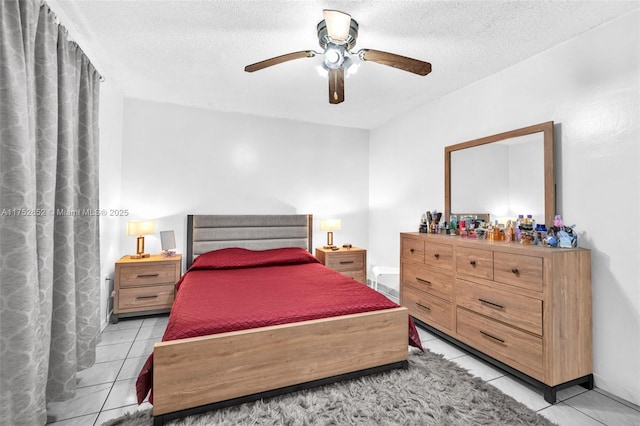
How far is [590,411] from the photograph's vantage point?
179 centimetres

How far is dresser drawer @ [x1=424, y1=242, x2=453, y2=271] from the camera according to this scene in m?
2.65

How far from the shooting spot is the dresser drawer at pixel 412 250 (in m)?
2.99

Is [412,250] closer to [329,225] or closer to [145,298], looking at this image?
[329,225]

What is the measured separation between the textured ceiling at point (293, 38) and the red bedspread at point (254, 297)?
1.93 meters

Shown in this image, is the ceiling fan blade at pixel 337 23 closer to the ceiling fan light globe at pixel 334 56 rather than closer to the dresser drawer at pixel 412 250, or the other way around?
the ceiling fan light globe at pixel 334 56

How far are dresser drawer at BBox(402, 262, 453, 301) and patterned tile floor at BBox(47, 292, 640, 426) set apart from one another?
0.48 meters

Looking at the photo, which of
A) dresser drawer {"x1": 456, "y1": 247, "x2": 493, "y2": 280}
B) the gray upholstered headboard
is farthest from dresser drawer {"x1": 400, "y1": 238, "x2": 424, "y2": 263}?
the gray upholstered headboard

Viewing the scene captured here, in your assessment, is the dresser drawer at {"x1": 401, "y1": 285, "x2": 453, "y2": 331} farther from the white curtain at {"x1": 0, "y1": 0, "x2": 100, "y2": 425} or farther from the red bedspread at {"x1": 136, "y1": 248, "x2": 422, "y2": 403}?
the white curtain at {"x1": 0, "y1": 0, "x2": 100, "y2": 425}

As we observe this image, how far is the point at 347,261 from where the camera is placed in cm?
400

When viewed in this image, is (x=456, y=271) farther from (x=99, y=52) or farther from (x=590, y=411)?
(x=99, y=52)

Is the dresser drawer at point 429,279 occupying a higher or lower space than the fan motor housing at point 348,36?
lower

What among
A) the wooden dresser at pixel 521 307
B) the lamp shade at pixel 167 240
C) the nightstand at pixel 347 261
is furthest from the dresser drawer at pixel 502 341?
the lamp shade at pixel 167 240

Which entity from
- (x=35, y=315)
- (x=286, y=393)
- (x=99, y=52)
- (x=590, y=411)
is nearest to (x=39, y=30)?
(x=99, y=52)

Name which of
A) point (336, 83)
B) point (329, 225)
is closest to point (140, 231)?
point (329, 225)
